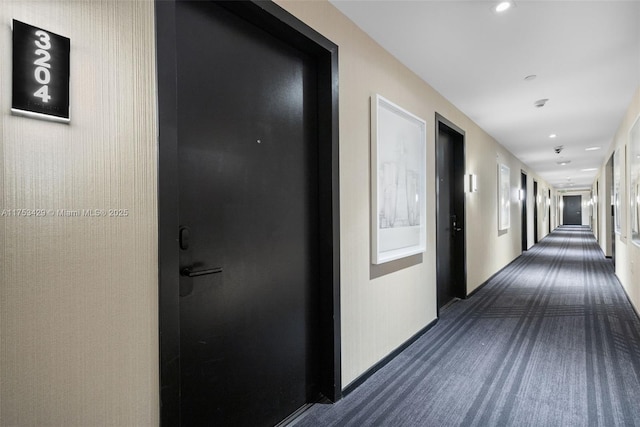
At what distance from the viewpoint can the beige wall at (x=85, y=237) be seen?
3.25ft

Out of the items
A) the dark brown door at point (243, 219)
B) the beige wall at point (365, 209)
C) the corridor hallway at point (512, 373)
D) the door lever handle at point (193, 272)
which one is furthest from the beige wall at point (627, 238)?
the door lever handle at point (193, 272)

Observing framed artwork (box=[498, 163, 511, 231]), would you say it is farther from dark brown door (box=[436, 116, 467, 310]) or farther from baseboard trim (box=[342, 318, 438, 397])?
baseboard trim (box=[342, 318, 438, 397])

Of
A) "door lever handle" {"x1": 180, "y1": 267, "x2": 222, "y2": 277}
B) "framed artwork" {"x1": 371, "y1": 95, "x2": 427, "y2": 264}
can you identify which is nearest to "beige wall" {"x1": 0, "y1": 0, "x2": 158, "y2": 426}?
"door lever handle" {"x1": 180, "y1": 267, "x2": 222, "y2": 277}

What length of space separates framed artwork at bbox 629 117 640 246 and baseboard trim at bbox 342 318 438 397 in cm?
252

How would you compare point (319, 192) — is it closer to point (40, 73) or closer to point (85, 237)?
point (85, 237)

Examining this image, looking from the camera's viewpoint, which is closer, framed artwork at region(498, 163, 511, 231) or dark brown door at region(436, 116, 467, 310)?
dark brown door at region(436, 116, 467, 310)

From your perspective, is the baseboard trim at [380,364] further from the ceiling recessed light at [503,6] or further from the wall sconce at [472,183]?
the ceiling recessed light at [503,6]

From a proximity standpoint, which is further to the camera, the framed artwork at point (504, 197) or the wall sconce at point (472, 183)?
the framed artwork at point (504, 197)

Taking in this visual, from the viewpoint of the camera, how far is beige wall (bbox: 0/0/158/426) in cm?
99

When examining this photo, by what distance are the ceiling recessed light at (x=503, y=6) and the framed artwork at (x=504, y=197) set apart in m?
5.05

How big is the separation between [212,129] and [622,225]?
612 cm

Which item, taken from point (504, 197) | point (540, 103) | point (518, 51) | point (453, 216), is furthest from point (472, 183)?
point (504, 197)

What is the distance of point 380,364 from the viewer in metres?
2.69

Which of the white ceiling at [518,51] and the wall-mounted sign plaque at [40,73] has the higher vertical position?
the white ceiling at [518,51]
